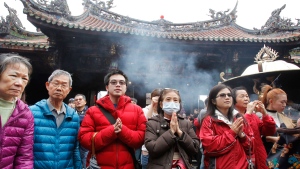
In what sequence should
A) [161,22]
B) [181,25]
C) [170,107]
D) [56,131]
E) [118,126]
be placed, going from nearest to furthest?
[118,126], [56,131], [170,107], [161,22], [181,25]

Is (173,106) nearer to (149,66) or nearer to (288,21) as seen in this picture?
(149,66)

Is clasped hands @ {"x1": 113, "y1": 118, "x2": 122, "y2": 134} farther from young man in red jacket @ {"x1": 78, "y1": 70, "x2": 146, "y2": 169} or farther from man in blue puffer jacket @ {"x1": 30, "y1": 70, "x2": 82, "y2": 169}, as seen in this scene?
man in blue puffer jacket @ {"x1": 30, "y1": 70, "x2": 82, "y2": 169}

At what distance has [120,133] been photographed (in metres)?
2.18

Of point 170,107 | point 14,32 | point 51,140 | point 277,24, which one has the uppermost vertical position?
point 14,32

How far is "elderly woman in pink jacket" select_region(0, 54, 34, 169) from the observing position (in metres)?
1.80

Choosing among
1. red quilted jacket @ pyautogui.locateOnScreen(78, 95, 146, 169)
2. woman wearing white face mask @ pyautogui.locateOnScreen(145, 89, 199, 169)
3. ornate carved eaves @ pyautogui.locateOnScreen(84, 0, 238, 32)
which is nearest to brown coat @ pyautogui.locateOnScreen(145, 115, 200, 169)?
woman wearing white face mask @ pyautogui.locateOnScreen(145, 89, 199, 169)

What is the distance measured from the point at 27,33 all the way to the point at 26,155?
7.66 meters

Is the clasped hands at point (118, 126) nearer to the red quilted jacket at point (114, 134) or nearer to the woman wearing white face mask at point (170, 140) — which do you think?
the red quilted jacket at point (114, 134)

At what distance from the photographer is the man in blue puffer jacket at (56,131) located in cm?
213

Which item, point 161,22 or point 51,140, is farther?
point 161,22

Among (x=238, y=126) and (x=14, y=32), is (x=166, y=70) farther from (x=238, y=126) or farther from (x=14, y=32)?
(x=238, y=126)

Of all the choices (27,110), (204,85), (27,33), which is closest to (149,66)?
(204,85)

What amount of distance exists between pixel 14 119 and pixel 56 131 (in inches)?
17.8

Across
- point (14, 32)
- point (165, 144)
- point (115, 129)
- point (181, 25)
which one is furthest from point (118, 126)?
point (181, 25)
